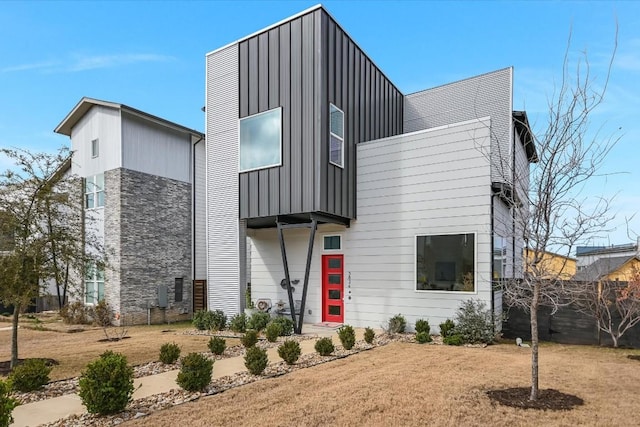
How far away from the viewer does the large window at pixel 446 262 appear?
991cm

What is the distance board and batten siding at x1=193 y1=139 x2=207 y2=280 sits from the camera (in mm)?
17609

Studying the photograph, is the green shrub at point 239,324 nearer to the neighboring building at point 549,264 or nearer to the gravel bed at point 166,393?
the gravel bed at point 166,393

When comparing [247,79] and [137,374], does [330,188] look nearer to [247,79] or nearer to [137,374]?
[247,79]

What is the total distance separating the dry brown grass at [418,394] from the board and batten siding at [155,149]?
39.4 feet

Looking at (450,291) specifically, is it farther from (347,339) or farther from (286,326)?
(286,326)

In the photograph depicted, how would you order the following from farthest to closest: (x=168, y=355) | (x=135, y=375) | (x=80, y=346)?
(x=80, y=346) < (x=168, y=355) < (x=135, y=375)

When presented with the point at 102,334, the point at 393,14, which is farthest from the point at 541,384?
the point at 102,334

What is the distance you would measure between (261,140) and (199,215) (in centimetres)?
747

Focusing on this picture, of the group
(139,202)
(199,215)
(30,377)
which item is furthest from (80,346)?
(199,215)

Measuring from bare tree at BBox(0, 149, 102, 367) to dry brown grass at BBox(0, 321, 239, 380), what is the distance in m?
1.15

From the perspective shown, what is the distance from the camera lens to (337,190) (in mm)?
11016

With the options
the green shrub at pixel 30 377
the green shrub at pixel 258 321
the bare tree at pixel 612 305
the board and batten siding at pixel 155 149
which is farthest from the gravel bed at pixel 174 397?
the board and batten siding at pixel 155 149

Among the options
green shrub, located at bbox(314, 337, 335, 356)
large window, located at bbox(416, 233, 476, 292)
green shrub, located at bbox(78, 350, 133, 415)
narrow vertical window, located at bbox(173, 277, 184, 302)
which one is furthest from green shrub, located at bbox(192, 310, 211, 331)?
green shrub, located at bbox(78, 350, 133, 415)

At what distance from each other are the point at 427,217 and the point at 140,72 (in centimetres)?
1189
